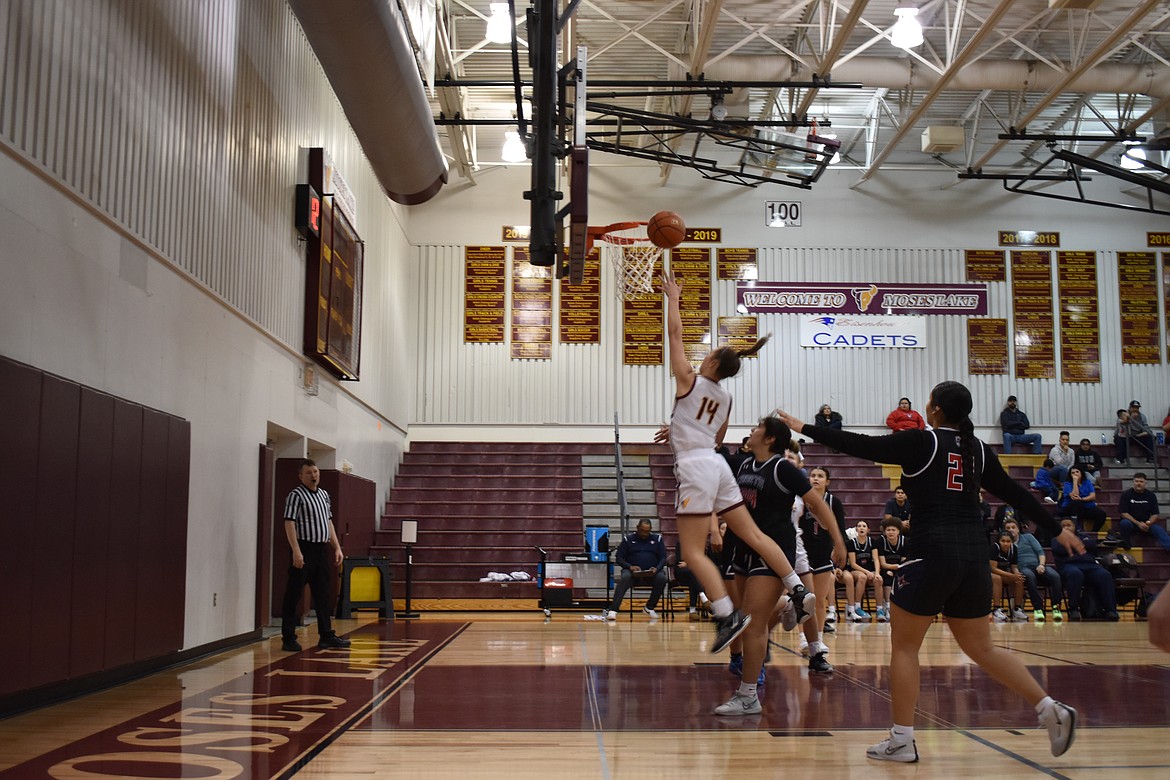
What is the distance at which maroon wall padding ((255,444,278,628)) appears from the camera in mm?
10180

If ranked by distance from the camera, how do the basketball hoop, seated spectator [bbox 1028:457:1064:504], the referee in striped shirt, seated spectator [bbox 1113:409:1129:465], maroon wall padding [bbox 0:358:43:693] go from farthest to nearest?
seated spectator [bbox 1113:409:1129:465] → the basketball hoop → seated spectator [bbox 1028:457:1064:504] → the referee in striped shirt → maroon wall padding [bbox 0:358:43:693]

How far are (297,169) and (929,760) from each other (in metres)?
9.79

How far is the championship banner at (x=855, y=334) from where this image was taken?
21.1m

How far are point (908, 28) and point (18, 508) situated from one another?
12.3 m

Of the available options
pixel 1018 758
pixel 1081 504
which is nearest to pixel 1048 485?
pixel 1081 504

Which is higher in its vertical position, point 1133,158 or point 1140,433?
point 1133,158

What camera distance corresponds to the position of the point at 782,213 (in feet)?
70.3

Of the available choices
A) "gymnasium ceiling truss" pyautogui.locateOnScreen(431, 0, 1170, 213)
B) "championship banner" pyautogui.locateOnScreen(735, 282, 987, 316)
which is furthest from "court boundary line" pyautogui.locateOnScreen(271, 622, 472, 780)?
"championship banner" pyautogui.locateOnScreen(735, 282, 987, 316)

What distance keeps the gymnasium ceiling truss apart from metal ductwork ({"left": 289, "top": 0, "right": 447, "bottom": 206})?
10.8ft

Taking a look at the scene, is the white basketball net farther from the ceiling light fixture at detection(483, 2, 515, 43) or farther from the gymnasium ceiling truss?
the ceiling light fixture at detection(483, 2, 515, 43)

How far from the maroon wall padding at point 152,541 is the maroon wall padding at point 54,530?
1.05 m

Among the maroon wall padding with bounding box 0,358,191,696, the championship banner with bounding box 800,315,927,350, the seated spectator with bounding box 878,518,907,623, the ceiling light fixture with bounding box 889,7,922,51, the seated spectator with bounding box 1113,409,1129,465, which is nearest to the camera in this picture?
the maroon wall padding with bounding box 0,358,191,696

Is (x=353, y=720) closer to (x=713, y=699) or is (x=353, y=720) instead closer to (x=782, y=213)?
(x=713, y=699)

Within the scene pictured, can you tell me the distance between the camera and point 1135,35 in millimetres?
15578
